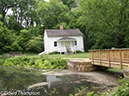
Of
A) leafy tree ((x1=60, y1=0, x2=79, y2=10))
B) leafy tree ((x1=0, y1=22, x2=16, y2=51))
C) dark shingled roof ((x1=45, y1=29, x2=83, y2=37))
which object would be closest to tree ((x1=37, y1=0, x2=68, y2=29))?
leafy tree ((x1=60, y1=0, x2=79, y2=10))

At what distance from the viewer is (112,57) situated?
955cm

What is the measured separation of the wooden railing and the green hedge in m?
4.52

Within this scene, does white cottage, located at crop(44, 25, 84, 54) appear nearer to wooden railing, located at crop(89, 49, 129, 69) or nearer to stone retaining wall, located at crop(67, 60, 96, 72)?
stone retaining wall, located at crop(67, 60, 96, 72)

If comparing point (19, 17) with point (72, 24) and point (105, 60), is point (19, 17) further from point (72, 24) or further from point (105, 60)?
point (105, 60)

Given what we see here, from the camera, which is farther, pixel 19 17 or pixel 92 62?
pixel 19 17

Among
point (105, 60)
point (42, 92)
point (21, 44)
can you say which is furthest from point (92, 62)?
point (21, 44)

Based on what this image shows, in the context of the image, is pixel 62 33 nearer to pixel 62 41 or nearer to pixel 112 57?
pixel 62 41

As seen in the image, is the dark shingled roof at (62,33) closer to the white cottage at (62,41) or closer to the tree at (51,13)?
the white cottage at (62,41)

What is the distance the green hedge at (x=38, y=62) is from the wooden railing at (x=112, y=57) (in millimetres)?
4523

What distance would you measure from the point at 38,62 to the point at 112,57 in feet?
35.4

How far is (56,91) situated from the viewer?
25.0 ft

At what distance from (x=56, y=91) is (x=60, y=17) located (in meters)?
31.1

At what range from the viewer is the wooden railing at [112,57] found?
8298mm

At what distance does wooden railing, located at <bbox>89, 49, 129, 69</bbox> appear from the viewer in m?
8.30
